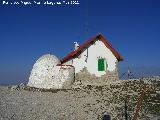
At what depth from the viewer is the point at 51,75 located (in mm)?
29625

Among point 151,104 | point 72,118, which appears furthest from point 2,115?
point 151,104

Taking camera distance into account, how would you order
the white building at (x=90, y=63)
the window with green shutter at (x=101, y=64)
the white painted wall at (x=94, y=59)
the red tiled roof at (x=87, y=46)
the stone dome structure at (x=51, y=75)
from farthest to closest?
the window with green shutter at (x=101, y=64), the white painted wall at (x=94, y=59), the red tiled roof at (x=87, y=46), the white building at (x=90, y=63), the stone dome structure at (x=51, y=75)

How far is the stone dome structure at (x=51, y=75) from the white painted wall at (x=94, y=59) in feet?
3.89

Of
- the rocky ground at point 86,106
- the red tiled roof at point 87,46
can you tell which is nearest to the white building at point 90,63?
the red tiled roof at point 87,46

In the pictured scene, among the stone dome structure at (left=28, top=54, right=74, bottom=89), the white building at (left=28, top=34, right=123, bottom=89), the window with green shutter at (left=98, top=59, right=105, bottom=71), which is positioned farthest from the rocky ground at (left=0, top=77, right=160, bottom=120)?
the window with green shutter at (left=98, top=59, right=105, bottom=71)

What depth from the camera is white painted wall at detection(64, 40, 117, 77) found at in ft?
103

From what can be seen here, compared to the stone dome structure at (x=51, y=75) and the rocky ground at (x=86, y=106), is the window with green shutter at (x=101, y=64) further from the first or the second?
the rocky ground at (x=86, y=106)

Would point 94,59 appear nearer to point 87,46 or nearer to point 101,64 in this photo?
point 101,64

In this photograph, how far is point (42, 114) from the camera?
52.1 feet

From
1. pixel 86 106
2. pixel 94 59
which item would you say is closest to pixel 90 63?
pixel 94 59

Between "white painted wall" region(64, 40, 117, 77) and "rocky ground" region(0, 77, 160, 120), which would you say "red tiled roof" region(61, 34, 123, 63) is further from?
"rocky ground" region(0, 77, 160, 120)

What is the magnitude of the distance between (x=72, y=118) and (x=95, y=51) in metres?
17.1

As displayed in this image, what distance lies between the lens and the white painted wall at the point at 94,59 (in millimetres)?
31373

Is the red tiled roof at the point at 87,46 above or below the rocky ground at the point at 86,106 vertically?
above
